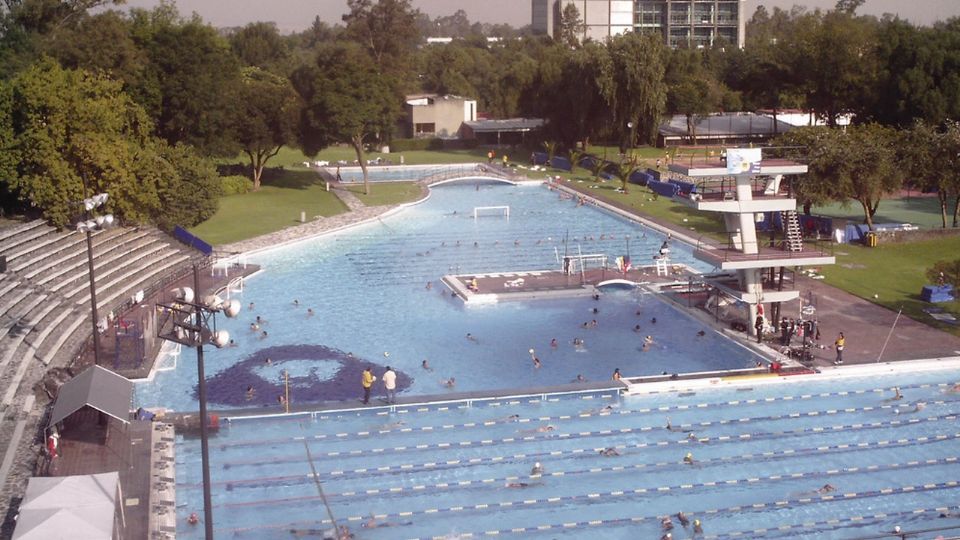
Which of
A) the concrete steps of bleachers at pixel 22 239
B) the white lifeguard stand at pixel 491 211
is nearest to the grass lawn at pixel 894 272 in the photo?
the white lifeguard stand at pixel 491 211

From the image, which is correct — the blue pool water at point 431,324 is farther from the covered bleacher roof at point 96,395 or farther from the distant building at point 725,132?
the distant building at point 725,132

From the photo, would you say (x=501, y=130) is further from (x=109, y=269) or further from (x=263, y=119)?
(x=109, y=269)

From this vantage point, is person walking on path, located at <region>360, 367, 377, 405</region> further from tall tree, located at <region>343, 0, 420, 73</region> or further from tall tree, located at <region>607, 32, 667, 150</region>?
tall tree, located at <region>343, 0, 420, 73</region>

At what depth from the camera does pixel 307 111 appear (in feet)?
222

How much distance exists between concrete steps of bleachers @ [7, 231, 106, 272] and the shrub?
21.0 metres

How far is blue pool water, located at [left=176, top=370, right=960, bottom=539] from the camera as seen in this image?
73.8 ft

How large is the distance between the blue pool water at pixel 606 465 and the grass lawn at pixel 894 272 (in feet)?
26.3

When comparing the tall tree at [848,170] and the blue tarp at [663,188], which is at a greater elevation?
the tall tree at [848,170]

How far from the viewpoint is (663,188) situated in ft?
222

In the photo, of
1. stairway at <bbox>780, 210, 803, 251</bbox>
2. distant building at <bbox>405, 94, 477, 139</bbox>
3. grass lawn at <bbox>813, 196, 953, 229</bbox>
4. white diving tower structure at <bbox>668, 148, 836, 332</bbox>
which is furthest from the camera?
distant building at <bbox>405, 94, 477, 139</bbox>

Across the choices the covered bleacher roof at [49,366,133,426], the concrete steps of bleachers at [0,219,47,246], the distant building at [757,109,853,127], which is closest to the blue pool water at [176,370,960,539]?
the covered bleacher roof at [49,366,133,426]

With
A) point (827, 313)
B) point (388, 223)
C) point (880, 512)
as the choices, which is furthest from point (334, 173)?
point (880, 512)

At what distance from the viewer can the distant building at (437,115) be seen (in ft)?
347

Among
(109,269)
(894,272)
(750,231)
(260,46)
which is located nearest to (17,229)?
(109,269)
